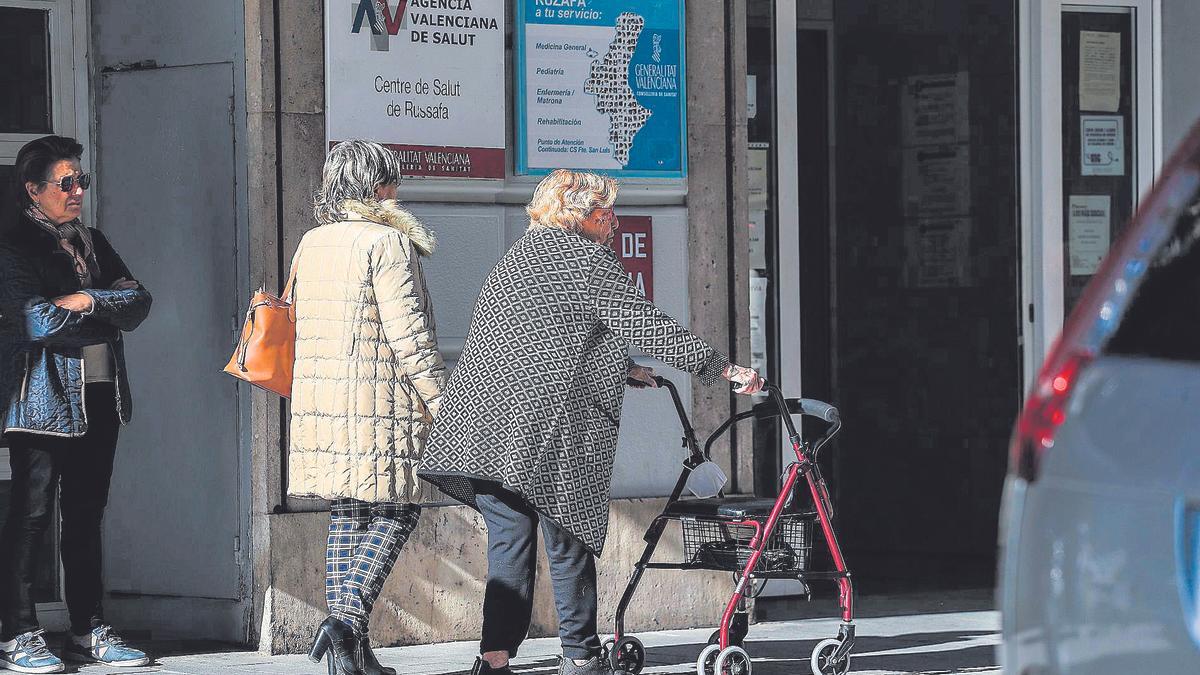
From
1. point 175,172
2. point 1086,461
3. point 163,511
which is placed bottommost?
point 163,511

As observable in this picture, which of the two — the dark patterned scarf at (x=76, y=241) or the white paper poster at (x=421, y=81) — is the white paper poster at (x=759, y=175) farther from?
the dark patterned scarf at (x=76, y=241)

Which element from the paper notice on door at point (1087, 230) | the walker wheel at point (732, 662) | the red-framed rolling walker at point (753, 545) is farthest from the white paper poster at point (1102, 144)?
the walker wheel at point (732, 662)

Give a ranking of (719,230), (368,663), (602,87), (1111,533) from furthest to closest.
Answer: (719,230), (602,87), (368,663), (1111,533)

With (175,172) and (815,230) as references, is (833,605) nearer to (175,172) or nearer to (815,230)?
(815,230)

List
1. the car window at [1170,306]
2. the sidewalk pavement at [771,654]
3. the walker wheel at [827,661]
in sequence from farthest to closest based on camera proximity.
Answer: the sidewalk pavement at [771,654]
the walker wheel at [827,661]
the car window at [1170,306]

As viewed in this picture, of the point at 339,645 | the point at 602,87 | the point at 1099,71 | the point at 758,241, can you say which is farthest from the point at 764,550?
the point at 1099,71

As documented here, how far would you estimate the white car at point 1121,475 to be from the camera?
115 inches

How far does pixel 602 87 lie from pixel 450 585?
87.2 inches

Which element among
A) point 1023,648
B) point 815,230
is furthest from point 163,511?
point 1023,648

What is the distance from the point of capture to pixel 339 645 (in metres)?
6.30

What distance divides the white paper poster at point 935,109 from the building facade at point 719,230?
0.04 ft

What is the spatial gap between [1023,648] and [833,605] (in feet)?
20.0

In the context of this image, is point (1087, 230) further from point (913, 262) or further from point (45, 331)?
point (45, 331)

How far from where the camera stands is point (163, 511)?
781cm
